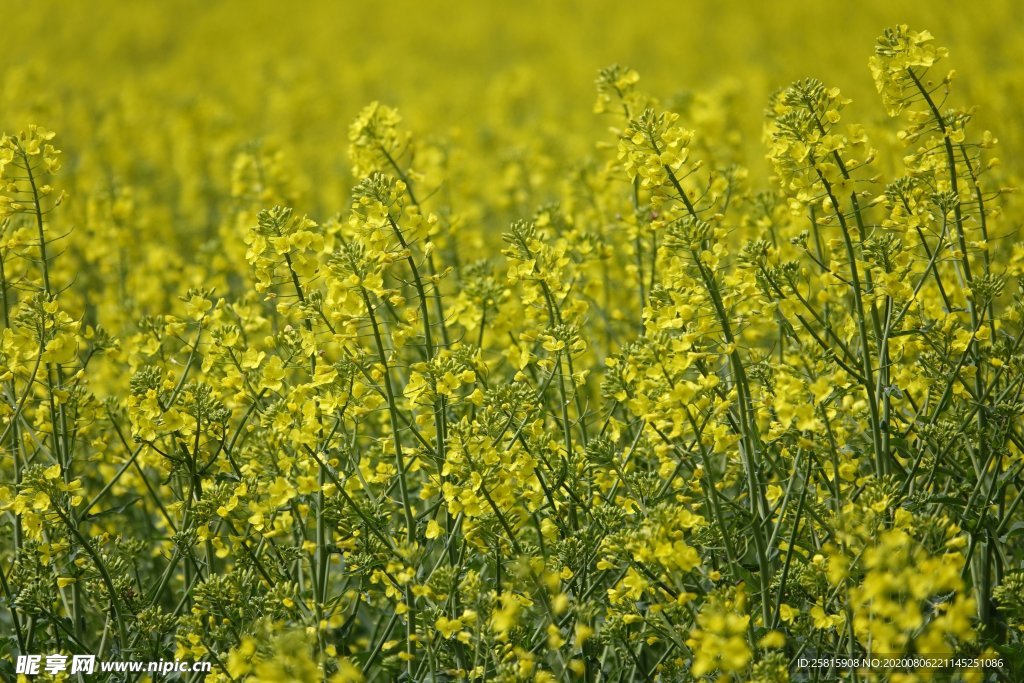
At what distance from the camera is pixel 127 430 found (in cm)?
487

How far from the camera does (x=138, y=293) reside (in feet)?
19.4

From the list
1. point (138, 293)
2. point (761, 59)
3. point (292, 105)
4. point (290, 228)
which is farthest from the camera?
point (761, 59)

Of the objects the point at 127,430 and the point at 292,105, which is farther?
the point at 292,105

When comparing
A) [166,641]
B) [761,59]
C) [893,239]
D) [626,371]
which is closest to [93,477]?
[166,641]

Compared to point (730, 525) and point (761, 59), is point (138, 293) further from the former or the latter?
point (761, 59)

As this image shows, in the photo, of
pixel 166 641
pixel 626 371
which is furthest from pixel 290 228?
pixel 166 641

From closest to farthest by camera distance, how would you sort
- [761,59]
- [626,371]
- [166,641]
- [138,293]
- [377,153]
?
[626,371], [166,641], [377,153], [138,293], [761,59]

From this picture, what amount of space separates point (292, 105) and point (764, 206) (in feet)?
20.4

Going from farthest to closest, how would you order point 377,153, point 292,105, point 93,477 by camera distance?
1. point 292,105
2. point 93,477
3. point 377,153

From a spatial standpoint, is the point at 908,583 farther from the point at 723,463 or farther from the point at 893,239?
the point at 723,463

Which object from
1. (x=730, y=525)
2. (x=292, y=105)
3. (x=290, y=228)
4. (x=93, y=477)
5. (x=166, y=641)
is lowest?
(x=166, y=641)

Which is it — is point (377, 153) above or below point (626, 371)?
above

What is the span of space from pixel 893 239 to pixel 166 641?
10.7ft

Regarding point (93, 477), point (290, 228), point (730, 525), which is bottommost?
point (730, 525)
